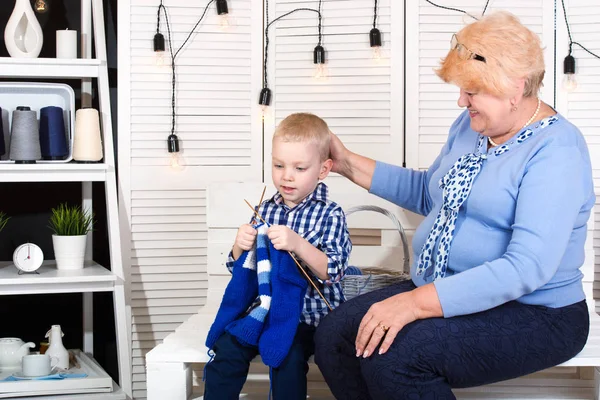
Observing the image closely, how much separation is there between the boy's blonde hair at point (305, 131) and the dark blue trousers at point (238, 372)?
52cm

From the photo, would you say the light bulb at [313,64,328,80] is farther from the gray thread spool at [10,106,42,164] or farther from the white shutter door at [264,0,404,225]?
the gray thread spool at [10,106,42,164]

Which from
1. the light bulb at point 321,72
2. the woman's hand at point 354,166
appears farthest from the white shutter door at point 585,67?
the woman's hand at point 354,166

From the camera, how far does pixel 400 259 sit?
2783 millimetres

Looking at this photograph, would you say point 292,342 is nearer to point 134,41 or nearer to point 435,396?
point 435,396

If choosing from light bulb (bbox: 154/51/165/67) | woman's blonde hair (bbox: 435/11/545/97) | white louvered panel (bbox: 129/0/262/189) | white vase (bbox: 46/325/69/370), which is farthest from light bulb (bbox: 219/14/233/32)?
woman's blonde hair (bbox: 435/11/545/97)

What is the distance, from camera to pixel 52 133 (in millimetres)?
2914

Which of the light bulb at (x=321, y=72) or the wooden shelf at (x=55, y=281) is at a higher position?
the light bulb at (x=321, y=72)

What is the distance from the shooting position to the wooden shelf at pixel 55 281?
2732 mm

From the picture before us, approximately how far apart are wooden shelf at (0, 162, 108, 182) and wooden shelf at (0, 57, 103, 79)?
336 millimetres

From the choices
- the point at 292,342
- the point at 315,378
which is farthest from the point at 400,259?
the point at 292,342

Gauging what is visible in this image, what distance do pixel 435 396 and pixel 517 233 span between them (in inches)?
15.8

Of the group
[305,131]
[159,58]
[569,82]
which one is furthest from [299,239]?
[569,82]

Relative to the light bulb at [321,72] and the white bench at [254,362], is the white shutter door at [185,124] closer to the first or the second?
the light bulb at [321,72]

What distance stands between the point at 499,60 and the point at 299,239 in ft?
2.10
